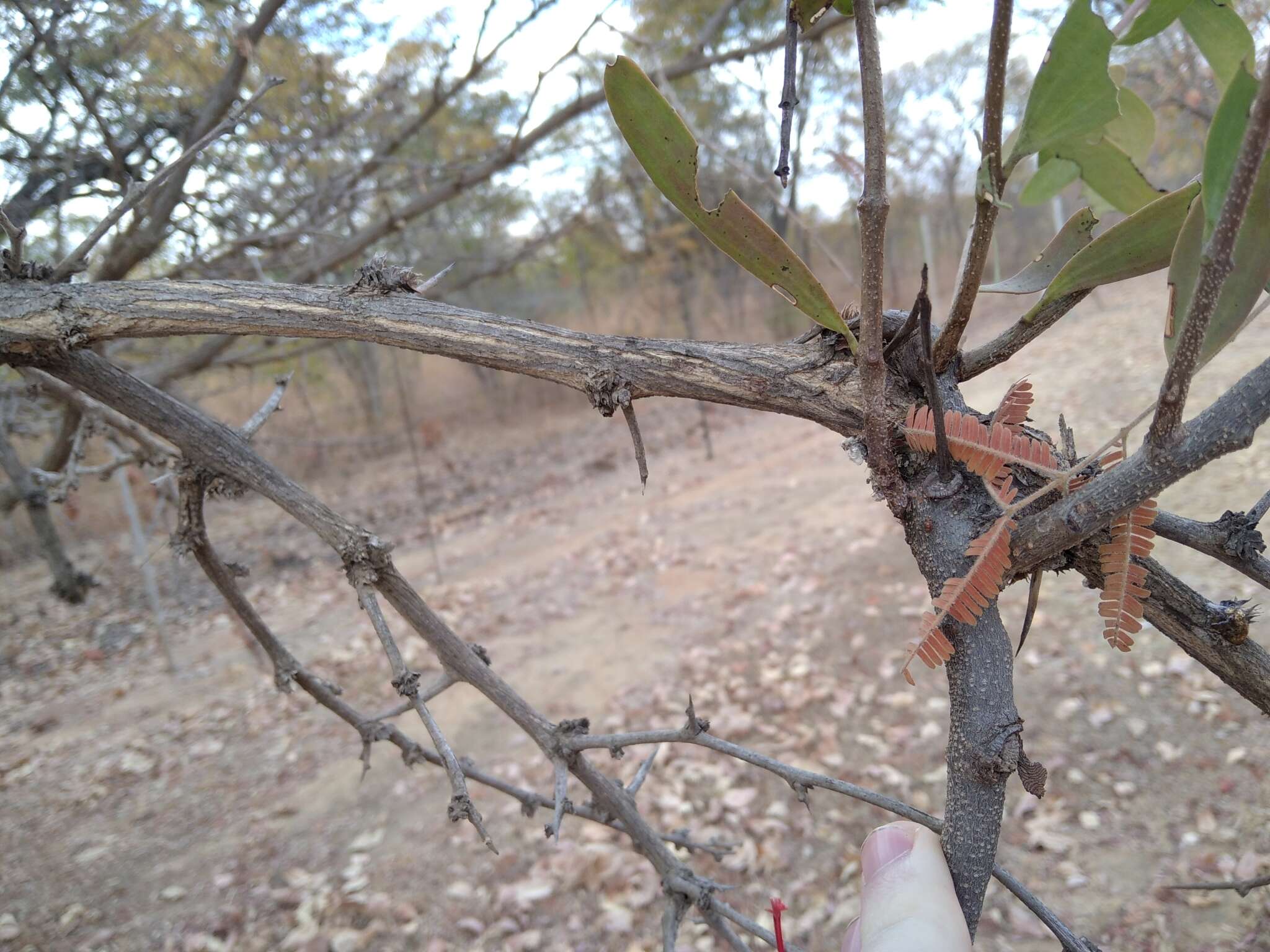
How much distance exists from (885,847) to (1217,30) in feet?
2.45

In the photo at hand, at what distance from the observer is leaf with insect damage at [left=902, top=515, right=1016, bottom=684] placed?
567mm

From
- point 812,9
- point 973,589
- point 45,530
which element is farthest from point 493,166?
point 973,589

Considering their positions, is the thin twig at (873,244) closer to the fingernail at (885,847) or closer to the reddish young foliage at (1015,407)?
the reddish young foliage at (1015,407)

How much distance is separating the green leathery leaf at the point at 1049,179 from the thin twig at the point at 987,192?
22 centimetres

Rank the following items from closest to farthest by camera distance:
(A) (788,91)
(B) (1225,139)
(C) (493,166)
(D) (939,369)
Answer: (B) (1225,139), (A) (788,91), (D) (939,369), (C) (493,166)

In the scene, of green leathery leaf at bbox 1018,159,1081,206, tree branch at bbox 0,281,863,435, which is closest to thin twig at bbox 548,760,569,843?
tree branch at bbox 0,281,863,435

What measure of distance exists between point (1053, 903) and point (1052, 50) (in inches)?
72.3

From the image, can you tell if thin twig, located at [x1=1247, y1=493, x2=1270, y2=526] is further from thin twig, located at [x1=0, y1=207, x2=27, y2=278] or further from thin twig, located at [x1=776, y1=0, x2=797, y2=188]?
thin twig, located at [x1=0, y1=207, x2=27, y2=278]

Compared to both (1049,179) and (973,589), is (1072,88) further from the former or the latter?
(973,589)

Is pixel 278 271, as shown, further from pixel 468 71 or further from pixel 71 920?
pixel 71 920

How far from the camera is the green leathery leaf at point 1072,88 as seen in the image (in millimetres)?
521

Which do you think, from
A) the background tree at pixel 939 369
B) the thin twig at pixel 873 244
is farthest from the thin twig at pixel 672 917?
the thin twig at pixel 873 244

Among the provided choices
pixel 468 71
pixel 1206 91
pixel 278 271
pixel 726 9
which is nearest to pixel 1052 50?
pixel 468 71

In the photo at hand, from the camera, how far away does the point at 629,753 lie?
2.56m
